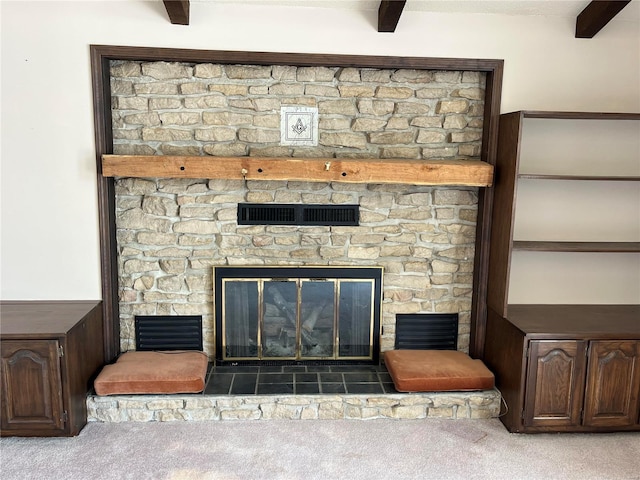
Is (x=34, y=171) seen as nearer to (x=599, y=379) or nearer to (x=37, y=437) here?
(x=37, y=437)

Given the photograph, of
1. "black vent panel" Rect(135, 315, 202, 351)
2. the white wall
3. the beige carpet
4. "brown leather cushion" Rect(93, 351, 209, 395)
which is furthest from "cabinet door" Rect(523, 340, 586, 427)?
"black vent panel" Rect(135, 315, 202, 351)

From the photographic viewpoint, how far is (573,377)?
301 cm

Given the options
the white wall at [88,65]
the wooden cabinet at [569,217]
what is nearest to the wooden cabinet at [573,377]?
the wooden cabinet at [569,217]

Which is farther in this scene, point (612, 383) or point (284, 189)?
point (284, 189)

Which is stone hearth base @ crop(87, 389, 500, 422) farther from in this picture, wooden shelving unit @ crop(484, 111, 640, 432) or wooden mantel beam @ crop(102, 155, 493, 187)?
wooden mantel beam @ crop(102, 155, 493, 187)

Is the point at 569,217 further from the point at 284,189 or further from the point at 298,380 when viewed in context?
the point at 298,380

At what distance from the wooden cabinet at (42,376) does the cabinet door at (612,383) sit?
298cm

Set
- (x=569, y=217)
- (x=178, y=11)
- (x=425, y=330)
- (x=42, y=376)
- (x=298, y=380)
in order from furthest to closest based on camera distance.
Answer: (x=425, y=330) → (x=569, y=217) → (x=298, y=380) → (x=178, y=11) → (x=42, y=376)

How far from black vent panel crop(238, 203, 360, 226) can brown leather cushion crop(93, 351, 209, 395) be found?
3.34 ft

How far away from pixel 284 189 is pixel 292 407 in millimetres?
1402

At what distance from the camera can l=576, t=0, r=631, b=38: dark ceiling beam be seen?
9.77ft

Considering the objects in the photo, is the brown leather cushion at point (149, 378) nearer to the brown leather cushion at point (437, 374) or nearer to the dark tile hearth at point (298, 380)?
the dark tile hearth at point (298, 380)

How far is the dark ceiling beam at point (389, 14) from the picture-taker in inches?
114

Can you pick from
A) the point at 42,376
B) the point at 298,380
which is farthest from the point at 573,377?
the point at 42,376
